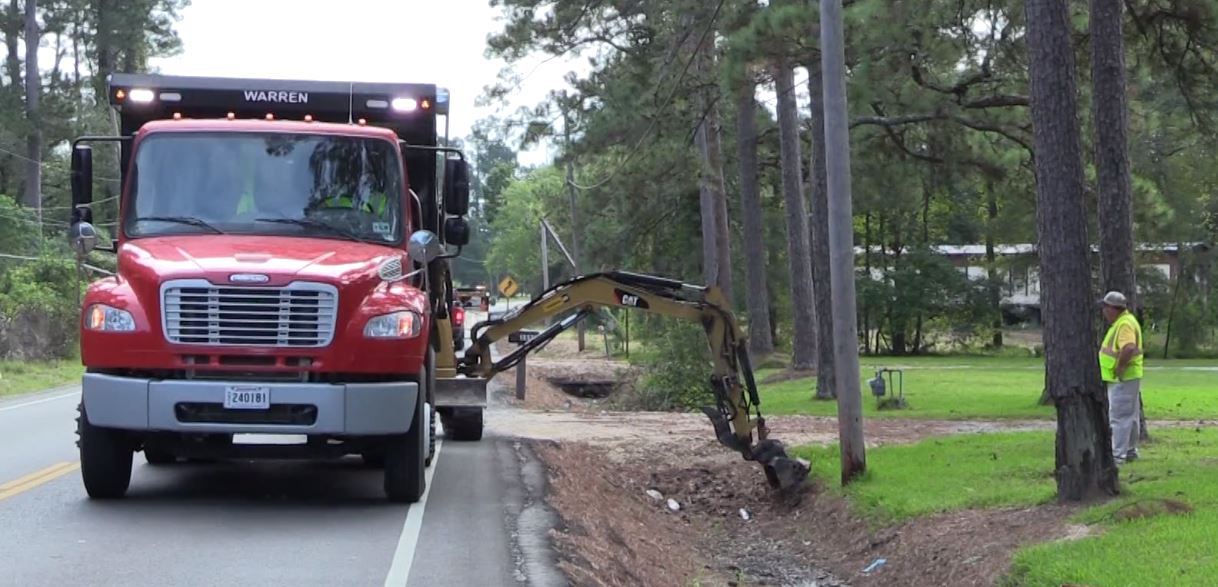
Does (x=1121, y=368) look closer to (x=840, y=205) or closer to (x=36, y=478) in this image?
(x=840, y=205)

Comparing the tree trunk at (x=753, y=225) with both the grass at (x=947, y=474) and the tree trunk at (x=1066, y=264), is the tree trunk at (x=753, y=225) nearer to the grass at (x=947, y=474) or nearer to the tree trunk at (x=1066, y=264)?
the grass at (x=947, y=474)

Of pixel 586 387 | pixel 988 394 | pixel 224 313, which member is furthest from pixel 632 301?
pixel 586 387

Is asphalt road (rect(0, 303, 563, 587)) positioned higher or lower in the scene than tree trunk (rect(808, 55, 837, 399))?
lower

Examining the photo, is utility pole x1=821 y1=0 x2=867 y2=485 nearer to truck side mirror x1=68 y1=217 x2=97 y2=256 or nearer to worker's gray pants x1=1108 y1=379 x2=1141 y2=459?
worker's gray pants x1=1108 y1=379 x2=1141 y2=459

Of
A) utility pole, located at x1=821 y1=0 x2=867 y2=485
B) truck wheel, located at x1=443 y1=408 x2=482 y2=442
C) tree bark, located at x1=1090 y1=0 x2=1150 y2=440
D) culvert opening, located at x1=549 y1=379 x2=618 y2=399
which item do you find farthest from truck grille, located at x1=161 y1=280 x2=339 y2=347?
culvert opening, located at x1=549 y1=379 x2=618 y2=399

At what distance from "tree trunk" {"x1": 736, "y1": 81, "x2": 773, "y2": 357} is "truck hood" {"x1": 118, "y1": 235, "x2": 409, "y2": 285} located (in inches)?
964

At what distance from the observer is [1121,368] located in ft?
42.7

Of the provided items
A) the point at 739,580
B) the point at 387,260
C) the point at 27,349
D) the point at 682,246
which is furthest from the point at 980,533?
the point at 682,246

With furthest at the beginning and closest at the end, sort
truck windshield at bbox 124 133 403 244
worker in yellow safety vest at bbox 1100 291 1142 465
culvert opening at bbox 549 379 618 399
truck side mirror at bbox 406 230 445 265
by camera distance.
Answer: culvert opening at bbox 549 379 618 399 < worker in yellow safety vest at bbox 1100 291 1142 465 < truck side mirror at bbox 406 230 445 265 < truck windshield at bbox 124 133 403 244

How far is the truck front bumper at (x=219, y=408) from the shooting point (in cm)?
953

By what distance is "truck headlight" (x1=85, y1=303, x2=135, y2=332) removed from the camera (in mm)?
9625

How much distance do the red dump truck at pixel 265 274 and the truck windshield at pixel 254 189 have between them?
1 centimetres

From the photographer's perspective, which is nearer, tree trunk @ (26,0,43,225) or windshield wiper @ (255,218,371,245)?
windshield wiper @ (255,218,371,245)

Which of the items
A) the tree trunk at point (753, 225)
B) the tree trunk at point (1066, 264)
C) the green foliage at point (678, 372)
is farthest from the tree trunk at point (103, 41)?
the tree trunk at point (1066, 264)
